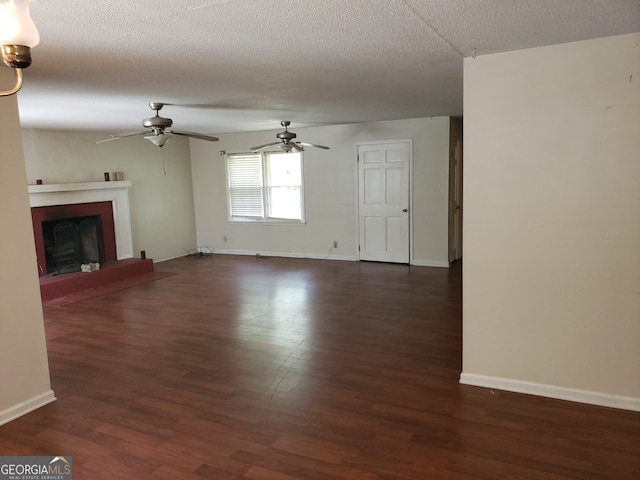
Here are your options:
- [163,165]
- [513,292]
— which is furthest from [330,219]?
[513,292]

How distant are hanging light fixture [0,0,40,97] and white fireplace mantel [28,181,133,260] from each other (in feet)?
17.9

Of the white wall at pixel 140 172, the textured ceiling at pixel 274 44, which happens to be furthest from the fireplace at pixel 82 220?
the textured ceiling at pixel 274 44

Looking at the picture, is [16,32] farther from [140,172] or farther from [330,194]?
[140,172]

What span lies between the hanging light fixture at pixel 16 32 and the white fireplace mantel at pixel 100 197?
215 inches

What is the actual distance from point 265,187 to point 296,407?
5799 millimetres

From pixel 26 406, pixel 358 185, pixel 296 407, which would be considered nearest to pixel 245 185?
pixel 358 185

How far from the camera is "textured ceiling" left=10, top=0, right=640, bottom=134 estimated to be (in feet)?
6.63

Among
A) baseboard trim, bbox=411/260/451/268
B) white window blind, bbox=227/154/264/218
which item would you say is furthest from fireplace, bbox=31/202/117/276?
baseboard trim, bbox=411/260/451/268

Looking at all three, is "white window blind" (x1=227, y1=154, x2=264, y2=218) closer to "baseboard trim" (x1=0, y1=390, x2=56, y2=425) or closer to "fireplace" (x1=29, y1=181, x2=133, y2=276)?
"fireplace" (x1=29, y1=181, x2=133, y2=276)

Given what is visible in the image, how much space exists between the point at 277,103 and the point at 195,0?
288cm

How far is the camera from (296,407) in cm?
295

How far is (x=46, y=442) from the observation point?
8.64 feet

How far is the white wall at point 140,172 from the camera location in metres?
6.43

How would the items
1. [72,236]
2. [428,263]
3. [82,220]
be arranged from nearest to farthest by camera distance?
[72,236] → [82,220] → [428,263]
